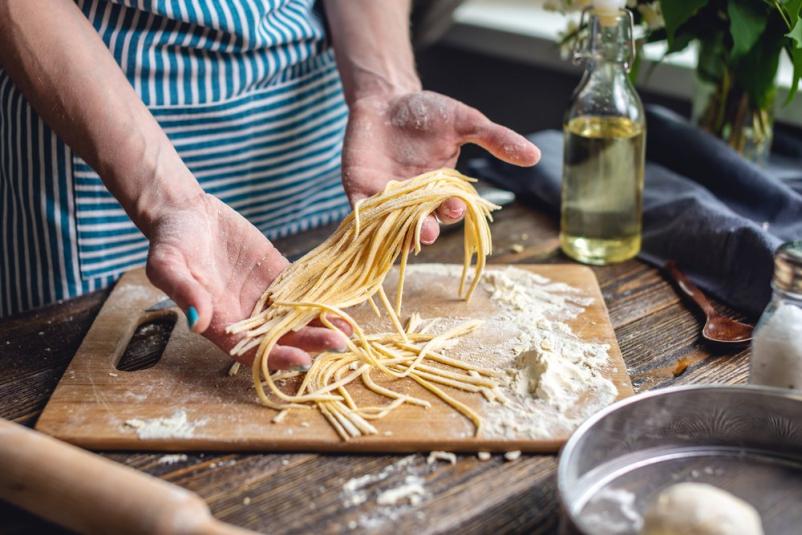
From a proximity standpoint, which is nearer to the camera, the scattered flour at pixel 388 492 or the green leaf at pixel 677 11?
the scattered flour at pixel 388 492

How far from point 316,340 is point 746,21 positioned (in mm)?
1172

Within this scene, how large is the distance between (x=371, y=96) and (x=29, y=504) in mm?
1132

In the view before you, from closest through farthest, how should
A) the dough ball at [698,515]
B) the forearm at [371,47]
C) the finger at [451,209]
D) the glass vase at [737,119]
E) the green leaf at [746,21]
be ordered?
the dough ball at [698,515], the finger at [451,209], the green leaf at [746,21], the forearm at [371,47], the glass vase at [737,119]

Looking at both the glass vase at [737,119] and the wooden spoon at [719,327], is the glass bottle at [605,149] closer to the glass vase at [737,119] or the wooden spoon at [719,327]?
the wooden spoon at [719,327]

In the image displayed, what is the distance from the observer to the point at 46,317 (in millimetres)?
1698

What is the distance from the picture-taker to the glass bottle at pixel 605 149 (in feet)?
5.59

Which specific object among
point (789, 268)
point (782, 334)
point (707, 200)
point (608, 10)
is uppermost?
point (608, 10)

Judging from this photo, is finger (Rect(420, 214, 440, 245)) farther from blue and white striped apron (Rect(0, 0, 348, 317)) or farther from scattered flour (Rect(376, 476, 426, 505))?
blue and white striped apron (Rect(0, 0, 348, 317))

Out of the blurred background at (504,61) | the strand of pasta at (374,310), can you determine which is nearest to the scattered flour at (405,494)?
the strand of pasta at (374,310)

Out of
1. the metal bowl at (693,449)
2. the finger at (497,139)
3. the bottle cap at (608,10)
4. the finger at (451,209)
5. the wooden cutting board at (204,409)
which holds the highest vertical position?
the bottle cap at (608,10)

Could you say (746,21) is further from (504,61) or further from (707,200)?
(504,61)

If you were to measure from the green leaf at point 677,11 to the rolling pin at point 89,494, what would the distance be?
1376mm

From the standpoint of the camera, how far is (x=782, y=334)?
121 cm

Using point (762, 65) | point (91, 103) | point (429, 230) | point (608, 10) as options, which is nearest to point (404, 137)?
point (429, 230)
